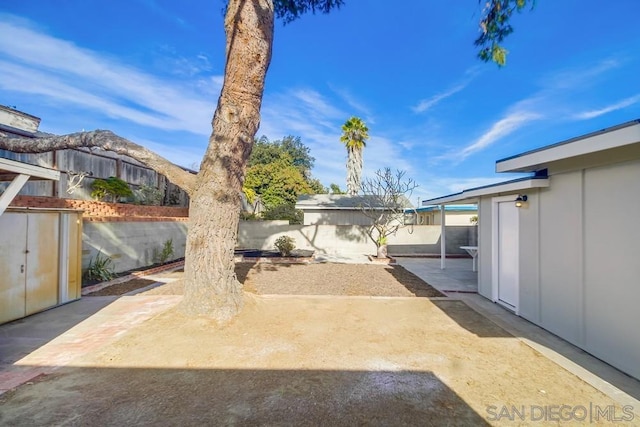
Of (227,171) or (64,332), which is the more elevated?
(227,171)

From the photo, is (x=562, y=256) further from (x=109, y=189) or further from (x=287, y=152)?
(x=287, y=152)

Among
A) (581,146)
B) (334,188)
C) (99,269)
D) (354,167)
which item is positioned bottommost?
(99,269)

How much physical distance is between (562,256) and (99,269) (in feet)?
34.1

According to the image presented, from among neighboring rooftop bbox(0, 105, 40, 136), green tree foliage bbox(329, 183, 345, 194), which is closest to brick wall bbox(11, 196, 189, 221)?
neighboring rooftop bbox(0, 105, 40, 136)

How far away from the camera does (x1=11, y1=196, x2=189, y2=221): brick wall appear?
21.2 ft

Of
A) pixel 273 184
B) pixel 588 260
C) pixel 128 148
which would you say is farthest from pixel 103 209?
pixel 273 184

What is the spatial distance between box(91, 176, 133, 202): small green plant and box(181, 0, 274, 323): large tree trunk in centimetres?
635

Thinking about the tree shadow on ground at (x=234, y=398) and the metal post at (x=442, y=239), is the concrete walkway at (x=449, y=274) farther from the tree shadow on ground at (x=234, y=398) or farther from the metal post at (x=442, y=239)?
the tree shadow on ground at (x=234, y=398)

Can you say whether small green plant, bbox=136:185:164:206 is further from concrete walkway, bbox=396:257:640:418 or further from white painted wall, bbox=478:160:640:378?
white painted wall, bbox=478:160:640:378

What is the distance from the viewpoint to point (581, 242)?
400 cm

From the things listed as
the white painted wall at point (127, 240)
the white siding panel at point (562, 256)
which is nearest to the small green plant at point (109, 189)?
the white painted wall at point (127, 240)

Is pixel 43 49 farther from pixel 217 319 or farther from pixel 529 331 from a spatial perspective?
pixel 529 331

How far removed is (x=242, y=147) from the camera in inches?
199

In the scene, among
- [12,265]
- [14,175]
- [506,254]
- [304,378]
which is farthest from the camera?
[506,254]
